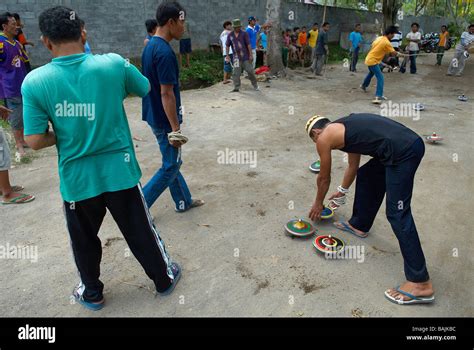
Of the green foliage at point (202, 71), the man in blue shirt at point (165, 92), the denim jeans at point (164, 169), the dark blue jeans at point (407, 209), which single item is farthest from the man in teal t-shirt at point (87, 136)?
the green foliage at point (202, 71)

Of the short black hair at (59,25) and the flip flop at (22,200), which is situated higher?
the short black hair at (59,25)

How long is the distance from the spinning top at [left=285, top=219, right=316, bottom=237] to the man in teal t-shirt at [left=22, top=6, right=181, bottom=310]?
4.36ft

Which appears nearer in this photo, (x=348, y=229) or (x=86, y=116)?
(x=86, y=116)

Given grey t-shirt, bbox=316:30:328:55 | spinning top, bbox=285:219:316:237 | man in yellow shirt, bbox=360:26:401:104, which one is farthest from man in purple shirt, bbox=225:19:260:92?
spinning top, bbox=285:219:316:237

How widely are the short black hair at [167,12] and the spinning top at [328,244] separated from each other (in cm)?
228

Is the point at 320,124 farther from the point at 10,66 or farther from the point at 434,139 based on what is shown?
the point at 10,66

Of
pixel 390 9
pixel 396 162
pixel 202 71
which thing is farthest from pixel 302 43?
pixel 396 162

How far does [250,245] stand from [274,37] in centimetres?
920

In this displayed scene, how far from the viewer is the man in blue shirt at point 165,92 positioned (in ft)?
9.47

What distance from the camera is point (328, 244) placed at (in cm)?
308

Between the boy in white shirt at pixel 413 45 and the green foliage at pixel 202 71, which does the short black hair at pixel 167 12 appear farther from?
the boy in white shirt at pixel 413 45

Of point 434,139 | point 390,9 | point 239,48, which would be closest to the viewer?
point 434,139
